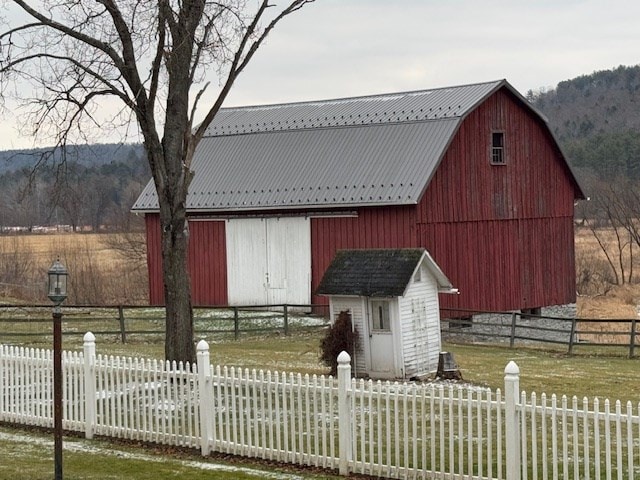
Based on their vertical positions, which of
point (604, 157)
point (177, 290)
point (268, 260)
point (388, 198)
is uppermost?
point (604, 157)

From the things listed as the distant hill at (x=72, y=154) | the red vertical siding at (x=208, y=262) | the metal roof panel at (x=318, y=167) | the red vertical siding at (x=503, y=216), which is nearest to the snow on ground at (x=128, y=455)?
the distant hill at (x=72, y=154)

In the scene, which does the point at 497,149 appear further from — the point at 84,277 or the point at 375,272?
the point at 84,277

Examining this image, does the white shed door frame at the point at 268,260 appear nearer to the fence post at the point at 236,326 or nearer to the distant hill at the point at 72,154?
the fence post at the point at 236,326

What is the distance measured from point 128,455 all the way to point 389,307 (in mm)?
7285

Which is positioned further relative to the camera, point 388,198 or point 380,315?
point 388,198

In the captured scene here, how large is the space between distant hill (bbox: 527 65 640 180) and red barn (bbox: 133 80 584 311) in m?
62.6

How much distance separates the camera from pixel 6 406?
16.9m

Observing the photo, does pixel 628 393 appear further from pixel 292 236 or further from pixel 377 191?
pixel 292 236

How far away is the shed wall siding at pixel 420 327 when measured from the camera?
2076 centimetres

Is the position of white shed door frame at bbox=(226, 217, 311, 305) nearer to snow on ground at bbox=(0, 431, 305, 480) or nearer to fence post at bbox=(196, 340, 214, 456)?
snow on ground at bbox=(0, 431, 305, 480)

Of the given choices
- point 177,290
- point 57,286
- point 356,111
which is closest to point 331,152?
point 356,111

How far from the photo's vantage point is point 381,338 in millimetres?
20797

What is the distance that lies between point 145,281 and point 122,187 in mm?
73343

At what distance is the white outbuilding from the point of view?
20.6 meters
